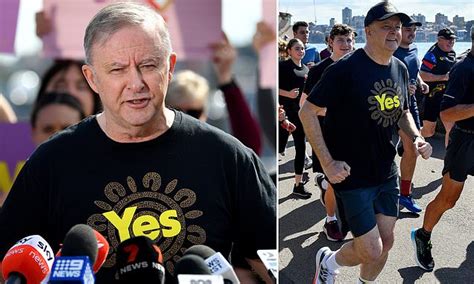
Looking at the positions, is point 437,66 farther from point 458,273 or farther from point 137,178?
point 137,178

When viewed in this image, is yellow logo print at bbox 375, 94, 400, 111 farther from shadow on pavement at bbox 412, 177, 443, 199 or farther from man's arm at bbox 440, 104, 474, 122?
shadow on pavement at bbox 412, 177, 443, 199

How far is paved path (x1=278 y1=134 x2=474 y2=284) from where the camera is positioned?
3982 millimetres

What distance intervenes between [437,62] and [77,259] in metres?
5.75

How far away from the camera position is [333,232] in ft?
15.2

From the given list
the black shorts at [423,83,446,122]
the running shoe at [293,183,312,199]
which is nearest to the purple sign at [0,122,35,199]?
the running shoe at [293,183,312,199]

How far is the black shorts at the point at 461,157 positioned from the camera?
12.6 ft

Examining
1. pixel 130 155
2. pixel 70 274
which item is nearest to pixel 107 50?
pixel 130 155

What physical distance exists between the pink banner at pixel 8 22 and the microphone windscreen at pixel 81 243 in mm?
2362

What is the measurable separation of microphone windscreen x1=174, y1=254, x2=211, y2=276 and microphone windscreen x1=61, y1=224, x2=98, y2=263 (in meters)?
0.24

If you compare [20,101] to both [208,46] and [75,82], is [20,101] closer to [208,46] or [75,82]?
[75,82]

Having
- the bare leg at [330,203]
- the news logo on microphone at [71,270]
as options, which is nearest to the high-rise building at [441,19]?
the bare leg at [330,203]

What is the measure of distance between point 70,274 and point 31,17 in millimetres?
2658

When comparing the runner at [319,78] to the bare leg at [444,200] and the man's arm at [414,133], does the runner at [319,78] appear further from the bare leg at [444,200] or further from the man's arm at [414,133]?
the man's arm at [414,133]

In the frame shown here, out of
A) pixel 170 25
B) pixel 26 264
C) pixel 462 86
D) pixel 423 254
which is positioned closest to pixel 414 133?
→ pixel 462 86
